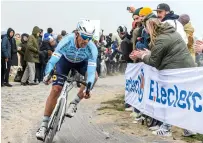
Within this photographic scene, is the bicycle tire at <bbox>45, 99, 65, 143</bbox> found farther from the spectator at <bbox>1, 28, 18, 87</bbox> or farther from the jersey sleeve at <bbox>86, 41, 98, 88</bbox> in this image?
the spectator at <bbox>1, 28, 18, 87</bbox>

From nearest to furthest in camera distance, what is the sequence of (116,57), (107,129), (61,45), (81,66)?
(61,45), (81,66), (107,129), (116,57)

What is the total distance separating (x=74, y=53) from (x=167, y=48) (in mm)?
1627

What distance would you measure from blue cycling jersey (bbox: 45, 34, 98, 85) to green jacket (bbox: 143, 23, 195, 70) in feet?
3.53

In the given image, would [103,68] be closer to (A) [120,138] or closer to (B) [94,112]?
(B) [94,112]

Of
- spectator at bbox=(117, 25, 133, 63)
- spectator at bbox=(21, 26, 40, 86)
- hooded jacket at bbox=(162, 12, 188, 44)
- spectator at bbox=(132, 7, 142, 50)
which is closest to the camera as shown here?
hooded jacket at bbox=(162, 12, 188, 44)

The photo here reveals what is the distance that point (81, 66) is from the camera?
787cm

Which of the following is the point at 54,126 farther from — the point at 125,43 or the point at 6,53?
the point at 6,53

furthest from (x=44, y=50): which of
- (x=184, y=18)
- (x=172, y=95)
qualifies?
(x=172, y=95)

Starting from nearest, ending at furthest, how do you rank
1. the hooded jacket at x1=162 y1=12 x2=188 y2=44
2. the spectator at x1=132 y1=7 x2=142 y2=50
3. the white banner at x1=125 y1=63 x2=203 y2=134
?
the white banner at x1=125 y1=63 x2=203 y2=134
the hooded jacket at x1=162 y1=12 x2=188 y2=44
the spectator at x1=132 y1=7 x2=142 y2=50

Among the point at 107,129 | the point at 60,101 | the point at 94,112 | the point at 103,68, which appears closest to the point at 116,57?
the point at 103,68

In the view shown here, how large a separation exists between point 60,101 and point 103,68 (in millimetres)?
16251

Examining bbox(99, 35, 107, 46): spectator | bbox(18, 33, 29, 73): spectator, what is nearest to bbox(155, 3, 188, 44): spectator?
bbox(18, 33, 29, 73): spectator

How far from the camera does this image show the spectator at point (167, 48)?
7078mm

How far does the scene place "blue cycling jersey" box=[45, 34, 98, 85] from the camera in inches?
288
